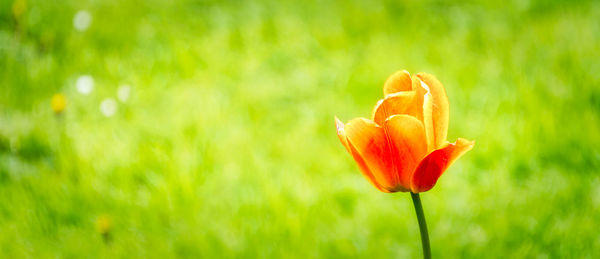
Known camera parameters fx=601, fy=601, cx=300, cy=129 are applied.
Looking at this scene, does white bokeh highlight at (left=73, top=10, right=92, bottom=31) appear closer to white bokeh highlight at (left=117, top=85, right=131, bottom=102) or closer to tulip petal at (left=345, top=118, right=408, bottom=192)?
white bokeh highlight at (left=117, top=85, right=131, bottom=102)

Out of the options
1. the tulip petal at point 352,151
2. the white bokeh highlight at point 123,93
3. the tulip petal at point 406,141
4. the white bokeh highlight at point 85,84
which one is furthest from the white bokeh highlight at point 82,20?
the tulip petal at point 406,141

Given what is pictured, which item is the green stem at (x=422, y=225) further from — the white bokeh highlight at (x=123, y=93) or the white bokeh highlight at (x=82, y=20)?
the white bokeh highlight at (x=82, y=20)

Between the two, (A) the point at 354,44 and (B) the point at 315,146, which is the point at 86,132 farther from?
(A) the point at 354,44

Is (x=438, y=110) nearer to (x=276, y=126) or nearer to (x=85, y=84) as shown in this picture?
(x=276, y=126)

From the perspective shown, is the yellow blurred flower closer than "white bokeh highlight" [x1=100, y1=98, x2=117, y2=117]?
Yes

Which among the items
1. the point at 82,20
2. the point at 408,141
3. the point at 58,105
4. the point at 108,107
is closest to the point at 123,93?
the point at 108,107

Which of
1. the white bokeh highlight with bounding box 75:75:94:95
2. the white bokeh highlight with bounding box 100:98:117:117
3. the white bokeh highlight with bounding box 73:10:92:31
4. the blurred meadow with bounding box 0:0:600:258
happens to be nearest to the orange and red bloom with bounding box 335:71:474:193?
the blurred meadow with bounding box 0:0:600:258
